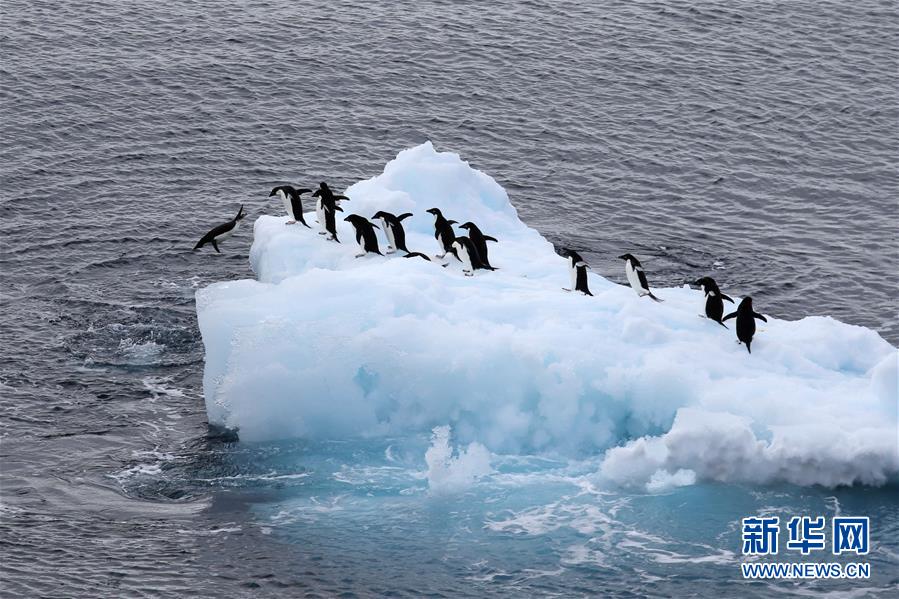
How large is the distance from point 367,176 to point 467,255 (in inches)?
472

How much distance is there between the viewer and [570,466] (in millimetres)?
23844

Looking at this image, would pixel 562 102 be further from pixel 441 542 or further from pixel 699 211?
pixel 441 542

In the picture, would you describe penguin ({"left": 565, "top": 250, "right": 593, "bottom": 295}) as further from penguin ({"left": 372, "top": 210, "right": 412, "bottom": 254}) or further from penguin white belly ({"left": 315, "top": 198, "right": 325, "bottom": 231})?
penguin white belly ({"left": 315, "top": 198, "right": 325, "bottom": 231})

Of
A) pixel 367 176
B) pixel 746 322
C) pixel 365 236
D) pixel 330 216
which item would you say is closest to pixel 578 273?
pixel 746 322

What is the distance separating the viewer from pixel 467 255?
28.0 meters

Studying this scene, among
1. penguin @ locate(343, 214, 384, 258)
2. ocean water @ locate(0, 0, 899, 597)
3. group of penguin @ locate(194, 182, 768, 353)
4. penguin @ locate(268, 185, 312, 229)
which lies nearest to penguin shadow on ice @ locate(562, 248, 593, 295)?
group of penguin @ locate(194, 182, 768, 353)

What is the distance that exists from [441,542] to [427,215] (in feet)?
36.8

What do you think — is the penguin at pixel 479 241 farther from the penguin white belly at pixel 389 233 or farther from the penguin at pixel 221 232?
the penguin at pixel 221 232

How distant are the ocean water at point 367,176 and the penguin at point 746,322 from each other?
339cm

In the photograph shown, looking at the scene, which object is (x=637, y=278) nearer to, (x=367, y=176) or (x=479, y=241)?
(x=479, y=241)

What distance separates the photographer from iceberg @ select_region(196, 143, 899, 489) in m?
23.0

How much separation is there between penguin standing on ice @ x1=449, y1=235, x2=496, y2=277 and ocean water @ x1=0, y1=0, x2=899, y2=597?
16.2 ft

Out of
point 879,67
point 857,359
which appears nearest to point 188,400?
point 857,359

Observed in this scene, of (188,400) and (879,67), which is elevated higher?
(879,67)
